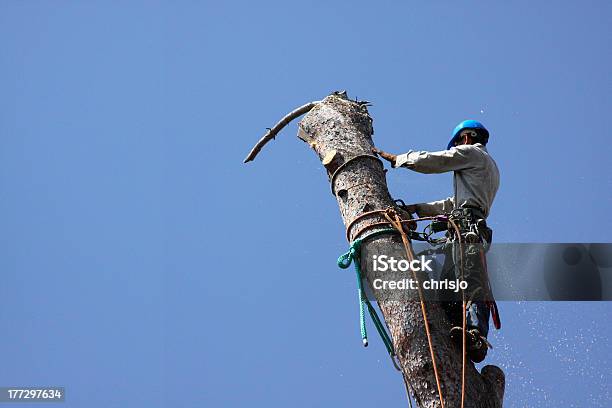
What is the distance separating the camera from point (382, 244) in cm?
466

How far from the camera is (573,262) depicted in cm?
641

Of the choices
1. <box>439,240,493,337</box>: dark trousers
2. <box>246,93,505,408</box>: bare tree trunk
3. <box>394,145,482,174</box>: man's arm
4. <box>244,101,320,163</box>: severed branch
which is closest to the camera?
<box>246,93,505,408</box>: bare tree trunk

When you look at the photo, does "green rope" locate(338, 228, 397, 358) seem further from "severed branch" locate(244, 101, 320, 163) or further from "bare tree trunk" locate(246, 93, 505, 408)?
"severed branch" locate(244, 101, 320, 163)

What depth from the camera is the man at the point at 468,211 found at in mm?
4590

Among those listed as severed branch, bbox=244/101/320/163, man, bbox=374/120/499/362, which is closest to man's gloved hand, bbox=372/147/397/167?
man, bbox=374/120/499/362

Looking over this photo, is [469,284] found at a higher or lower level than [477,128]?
lower

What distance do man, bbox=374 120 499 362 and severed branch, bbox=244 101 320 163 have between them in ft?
3.04

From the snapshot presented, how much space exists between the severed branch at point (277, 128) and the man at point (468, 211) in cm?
93

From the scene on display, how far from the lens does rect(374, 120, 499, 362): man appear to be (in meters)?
4.59

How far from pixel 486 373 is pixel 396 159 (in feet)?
5.37

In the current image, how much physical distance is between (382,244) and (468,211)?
88 centimetres

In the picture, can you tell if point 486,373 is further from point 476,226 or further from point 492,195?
point 492,195

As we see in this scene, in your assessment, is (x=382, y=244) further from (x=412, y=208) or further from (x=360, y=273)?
(x=412, y=208)

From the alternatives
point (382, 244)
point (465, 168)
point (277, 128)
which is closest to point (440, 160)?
point (465, 168)
